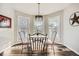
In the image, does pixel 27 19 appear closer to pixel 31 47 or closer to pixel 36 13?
pixel 36 13

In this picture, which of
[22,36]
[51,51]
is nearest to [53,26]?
[51,51]

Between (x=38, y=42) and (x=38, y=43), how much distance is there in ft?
0.06

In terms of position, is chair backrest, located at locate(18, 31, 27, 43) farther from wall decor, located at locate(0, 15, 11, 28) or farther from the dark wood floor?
wall decor, located at locate(0, 15, 11, 28)

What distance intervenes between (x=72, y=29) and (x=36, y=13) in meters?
0.73

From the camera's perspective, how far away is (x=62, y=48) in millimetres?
1953

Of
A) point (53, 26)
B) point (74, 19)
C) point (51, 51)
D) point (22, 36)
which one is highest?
point (74, 19)

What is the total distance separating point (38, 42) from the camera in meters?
1.99

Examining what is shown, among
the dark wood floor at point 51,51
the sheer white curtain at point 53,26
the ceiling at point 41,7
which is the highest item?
the ceiling at point 41,7

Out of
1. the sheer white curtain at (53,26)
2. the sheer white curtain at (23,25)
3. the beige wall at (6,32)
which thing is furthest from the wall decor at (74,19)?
Answer: the beige wall at (6,32)

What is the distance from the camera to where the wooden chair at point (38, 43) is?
1959mm

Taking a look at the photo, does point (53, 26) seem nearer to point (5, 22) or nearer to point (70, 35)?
point (70, 35)

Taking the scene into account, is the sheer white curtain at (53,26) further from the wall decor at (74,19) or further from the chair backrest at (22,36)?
the chair backrest at (22,36)

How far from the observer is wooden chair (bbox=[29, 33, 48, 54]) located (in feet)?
6.43

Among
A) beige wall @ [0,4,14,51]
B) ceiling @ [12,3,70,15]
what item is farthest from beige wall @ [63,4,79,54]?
beige wall @ [0,4,14,51]
